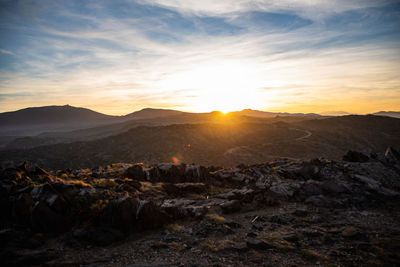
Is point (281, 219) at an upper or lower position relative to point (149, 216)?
lower

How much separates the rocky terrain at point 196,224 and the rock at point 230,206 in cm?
6

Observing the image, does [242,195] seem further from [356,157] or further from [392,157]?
[392,157]

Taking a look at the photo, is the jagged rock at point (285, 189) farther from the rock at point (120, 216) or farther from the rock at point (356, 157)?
the rock at point (356, 157)

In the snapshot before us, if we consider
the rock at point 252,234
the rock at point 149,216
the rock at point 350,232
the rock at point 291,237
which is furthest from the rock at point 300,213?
the rock at point 149,216

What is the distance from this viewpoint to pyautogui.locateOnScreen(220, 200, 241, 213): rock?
1344 cm

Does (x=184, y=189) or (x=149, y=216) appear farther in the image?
(x=184, y=189)

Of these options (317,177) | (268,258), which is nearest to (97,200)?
(268,258)

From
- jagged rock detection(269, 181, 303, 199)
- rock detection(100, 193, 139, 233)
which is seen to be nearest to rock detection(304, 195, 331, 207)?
jagged rock detection(269, 181, 303, 199)

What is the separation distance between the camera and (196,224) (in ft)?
38.1

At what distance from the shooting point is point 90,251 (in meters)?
8.76

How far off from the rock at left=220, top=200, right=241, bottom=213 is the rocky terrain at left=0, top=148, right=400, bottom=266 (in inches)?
2.5

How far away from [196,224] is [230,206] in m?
2.96

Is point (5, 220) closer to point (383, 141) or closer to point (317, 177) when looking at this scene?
point (317, 177)

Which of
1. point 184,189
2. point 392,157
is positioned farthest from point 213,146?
point 184,189
